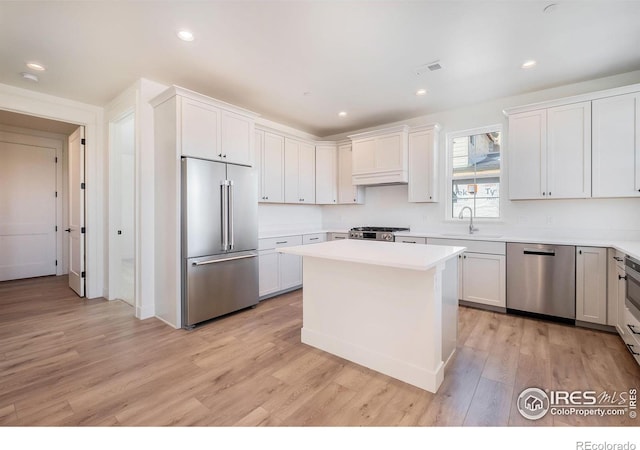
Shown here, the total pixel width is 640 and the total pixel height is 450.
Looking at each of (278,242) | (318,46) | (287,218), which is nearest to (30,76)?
(318,46)

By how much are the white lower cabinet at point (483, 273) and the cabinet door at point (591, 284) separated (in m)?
0.68

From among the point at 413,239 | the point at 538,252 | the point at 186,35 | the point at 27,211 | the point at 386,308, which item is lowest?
the point at 386,308

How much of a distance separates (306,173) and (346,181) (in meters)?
0.75

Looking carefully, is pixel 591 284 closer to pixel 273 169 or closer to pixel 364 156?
pixel 364 156

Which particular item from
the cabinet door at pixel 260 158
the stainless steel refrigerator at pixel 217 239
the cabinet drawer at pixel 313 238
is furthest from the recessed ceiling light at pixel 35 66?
the cabinet drawer at pixel 313 238

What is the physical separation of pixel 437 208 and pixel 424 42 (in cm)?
253

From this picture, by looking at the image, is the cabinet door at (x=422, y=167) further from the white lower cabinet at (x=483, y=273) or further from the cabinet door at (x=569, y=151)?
the cabinet door at (x=569, y=151)

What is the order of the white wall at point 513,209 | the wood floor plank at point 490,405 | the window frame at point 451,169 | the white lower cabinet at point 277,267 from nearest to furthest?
1. the wood floor plank at point 490,405
2. the white wall at point 513,209
3. the window frame at point 451,169
4. the white lower cabinet at point 277,267

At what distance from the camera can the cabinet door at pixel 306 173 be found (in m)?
Answer: 5.09

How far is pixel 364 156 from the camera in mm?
4918

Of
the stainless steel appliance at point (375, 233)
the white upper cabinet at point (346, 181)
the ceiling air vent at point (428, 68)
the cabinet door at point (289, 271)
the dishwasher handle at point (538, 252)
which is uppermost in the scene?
the ceiling air vent at point (428, 68)

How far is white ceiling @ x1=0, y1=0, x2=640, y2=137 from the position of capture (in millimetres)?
2246

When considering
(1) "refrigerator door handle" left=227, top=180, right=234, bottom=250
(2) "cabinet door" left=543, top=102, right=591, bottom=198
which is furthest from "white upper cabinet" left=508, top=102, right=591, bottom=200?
(1) "refrigerator door handle" left=227, top=180, right=234, bottom=250

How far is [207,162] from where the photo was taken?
328 cm
